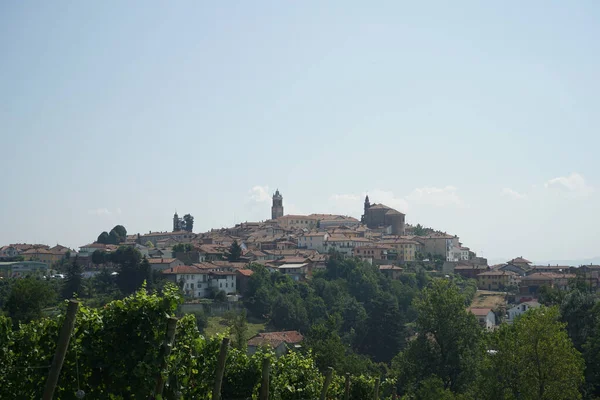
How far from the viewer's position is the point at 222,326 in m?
59.6

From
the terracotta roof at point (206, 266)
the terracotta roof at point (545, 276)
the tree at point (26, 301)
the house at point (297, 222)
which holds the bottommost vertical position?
the tree at point (26, 301)

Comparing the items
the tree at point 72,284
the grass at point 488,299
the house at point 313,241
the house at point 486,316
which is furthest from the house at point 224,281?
the house at point 313,241

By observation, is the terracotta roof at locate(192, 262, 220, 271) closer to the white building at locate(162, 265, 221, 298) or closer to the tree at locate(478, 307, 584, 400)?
the white building at locate(162, 265, 221, 298)

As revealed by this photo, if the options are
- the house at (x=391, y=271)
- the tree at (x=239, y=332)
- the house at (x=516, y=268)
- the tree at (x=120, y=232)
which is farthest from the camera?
the tree at (x=120, y=232)

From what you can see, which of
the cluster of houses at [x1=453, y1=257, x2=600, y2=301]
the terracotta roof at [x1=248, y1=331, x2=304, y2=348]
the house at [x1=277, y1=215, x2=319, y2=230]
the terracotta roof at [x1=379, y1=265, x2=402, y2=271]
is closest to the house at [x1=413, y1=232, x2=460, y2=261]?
the cluster of houses at [x1=453, y1=257, x2=600, y2=301]

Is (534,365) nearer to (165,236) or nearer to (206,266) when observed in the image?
(206,266)

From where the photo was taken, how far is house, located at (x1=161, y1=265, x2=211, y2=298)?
71.6 m

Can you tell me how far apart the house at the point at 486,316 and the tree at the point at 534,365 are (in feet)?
133

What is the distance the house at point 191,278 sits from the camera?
71.6 metres

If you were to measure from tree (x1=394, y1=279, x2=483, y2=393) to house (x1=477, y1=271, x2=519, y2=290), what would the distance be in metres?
55.8

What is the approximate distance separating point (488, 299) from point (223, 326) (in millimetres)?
36146

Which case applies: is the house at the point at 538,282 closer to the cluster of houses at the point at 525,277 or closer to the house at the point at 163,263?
the cluster of houses at the point at 525,277

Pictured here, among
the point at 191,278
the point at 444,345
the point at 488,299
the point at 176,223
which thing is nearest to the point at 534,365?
the point at 444,345

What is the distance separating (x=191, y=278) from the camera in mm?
72625
